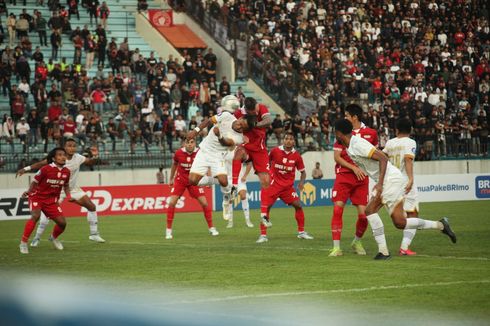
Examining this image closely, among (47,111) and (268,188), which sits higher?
(47,111)

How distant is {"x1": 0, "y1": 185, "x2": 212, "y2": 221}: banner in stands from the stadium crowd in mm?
4294

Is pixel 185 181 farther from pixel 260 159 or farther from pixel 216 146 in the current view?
pixel 260 159

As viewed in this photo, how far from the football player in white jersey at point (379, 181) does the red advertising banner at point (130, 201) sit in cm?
2032

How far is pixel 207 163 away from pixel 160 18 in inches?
1194

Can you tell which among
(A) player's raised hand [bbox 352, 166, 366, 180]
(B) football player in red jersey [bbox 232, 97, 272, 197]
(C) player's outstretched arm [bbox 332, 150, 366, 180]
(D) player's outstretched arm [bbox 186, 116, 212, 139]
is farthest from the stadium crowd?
(A) player's raised hand [bbox 352, 166, 366, 180]

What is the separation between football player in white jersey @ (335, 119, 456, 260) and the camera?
1325 cm

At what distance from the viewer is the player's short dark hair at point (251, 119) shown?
59.7 feet

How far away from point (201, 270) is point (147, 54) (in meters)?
35.6

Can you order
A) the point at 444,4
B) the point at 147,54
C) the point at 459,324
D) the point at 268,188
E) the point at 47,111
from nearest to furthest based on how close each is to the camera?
1. the point at 459,324
2. the point at 268,188
3. the point at 47,111
4. the point at 147,54
5. the point at 444,4

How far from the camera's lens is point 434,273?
38.1 feet

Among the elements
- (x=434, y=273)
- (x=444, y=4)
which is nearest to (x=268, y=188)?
(x=434, y=273)

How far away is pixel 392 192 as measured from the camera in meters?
13.4

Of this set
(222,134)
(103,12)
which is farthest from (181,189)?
(103,12)

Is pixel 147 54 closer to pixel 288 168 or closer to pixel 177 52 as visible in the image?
pixel 177 52
